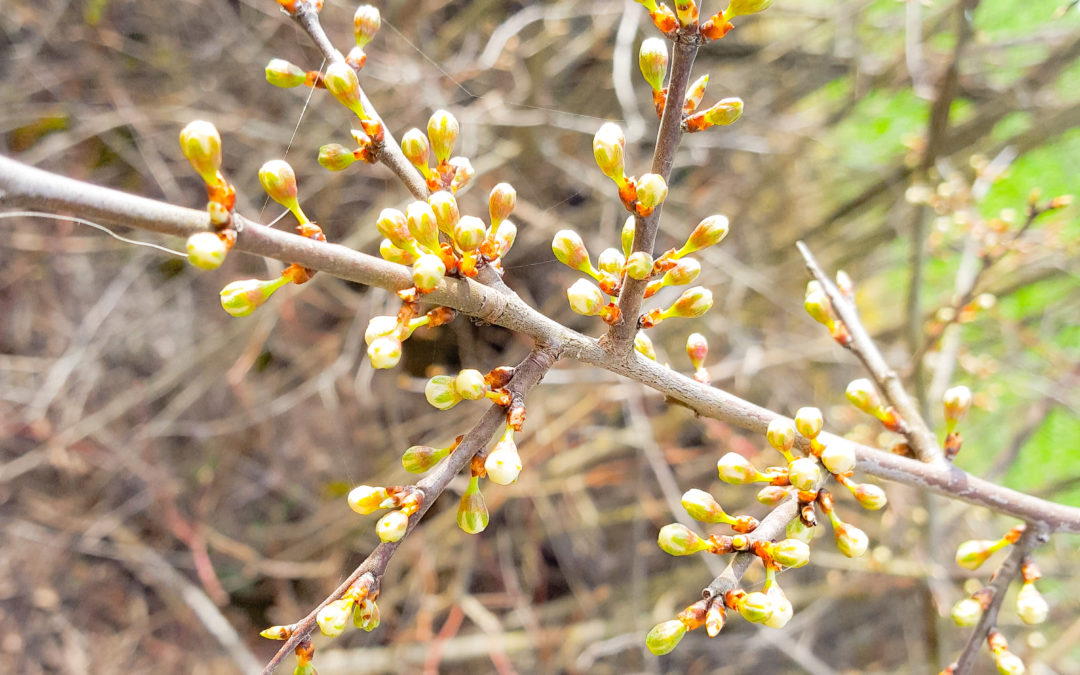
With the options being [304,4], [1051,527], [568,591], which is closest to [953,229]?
[1051,527]

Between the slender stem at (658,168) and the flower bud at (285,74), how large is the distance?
0.50m

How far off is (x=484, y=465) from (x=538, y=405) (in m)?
2.41

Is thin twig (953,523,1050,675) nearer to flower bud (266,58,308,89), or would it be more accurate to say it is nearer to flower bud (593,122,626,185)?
flower bud (593,122,626,185)

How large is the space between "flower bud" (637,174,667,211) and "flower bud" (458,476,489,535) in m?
0.40

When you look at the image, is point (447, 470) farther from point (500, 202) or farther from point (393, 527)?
point (500, 202)

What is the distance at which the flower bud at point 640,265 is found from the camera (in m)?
0.72

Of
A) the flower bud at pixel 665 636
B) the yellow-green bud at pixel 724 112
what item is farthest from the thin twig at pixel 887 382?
the flower bud at pixel 665 636

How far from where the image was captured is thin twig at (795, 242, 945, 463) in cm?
109

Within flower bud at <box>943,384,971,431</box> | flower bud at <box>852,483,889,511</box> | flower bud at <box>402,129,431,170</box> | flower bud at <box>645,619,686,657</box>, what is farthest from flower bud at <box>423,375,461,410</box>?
flower bud at <box>943,384,971,431</box>

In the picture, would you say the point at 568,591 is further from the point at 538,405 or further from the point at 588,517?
the point at 538,405

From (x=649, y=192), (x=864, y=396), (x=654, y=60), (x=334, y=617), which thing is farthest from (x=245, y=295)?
(x=864, y=396)

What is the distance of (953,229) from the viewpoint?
2.40 meters

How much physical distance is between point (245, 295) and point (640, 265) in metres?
0.45

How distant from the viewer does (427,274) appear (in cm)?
68
